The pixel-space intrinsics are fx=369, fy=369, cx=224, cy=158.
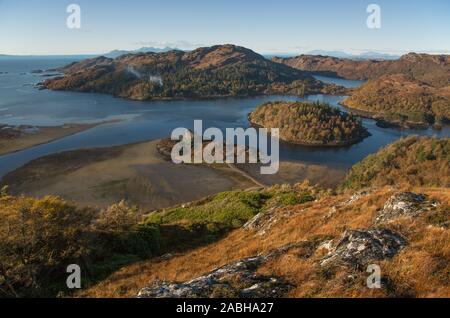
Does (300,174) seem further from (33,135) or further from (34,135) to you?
(33,135)

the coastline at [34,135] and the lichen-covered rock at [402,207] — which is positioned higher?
the lichen-covered rock at [402,207]

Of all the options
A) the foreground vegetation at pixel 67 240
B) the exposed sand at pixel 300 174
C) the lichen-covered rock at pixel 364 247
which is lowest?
the exposed sand at pixel 300 174

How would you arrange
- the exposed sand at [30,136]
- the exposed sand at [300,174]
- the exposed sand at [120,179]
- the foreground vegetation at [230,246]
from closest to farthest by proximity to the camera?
the foreground vegetation at [230,246] → the exposed sand at [120,179] → the exposed sand at [300,174] → the exposed sand at [30,136]

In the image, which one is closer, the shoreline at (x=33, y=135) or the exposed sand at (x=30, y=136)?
the shoreline at (x=33, y=135)

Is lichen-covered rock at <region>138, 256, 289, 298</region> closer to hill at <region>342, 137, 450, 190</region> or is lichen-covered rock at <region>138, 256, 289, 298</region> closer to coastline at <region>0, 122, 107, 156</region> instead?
hill at <region>342, 137, 450, 190</region>

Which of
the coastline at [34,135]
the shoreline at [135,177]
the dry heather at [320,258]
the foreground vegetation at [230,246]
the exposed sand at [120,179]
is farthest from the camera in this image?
the coastline at [34,135]

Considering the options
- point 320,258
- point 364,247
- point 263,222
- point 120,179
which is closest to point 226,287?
point 320,258

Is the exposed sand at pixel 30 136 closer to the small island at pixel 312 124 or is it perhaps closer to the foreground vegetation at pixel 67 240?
the small island at pixel 312 124

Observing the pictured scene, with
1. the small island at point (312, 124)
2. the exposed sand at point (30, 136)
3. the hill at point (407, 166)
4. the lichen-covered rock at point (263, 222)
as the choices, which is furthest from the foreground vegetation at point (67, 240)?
the small island at point (312, 124)
